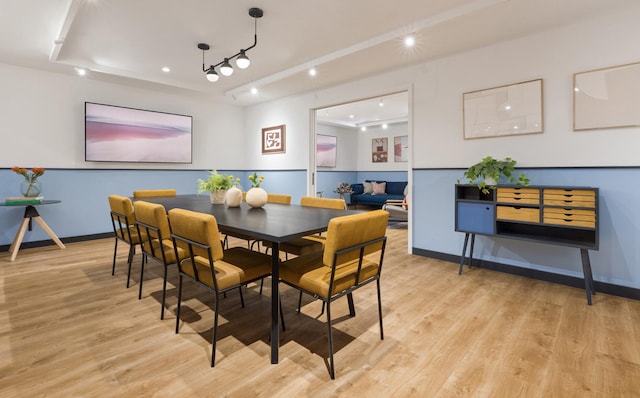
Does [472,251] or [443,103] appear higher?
[443,103]

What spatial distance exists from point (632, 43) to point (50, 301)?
5.14 metres

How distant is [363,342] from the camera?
1952mm

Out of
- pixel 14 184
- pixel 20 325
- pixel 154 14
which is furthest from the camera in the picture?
pixel 14 184

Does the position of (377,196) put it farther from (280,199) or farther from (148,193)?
(148,193)

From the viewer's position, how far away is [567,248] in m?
2.94

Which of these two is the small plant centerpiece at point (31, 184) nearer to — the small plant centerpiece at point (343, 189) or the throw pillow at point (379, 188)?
the small plant centerpiece at point (343, 189)

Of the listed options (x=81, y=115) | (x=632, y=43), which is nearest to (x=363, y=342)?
(x=632, y=43)

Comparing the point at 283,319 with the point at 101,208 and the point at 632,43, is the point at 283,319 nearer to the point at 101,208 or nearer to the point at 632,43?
the point at 632,43

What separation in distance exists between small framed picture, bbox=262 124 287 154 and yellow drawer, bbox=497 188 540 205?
3695 mm

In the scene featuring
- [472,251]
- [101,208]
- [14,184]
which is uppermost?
[14,184]

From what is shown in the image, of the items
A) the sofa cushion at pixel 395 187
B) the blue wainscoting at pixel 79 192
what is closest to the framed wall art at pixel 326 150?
the sofa cushion at pixel 395 187

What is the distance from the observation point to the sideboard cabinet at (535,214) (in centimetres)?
256

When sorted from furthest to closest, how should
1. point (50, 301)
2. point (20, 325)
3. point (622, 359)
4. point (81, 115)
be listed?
point (81, 115), point (50, 301), point (20, 325), point (622, 359)

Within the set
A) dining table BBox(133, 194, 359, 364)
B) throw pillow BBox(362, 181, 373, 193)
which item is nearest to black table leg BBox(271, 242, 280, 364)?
dining table BBox(133, 194, 359, 364)
